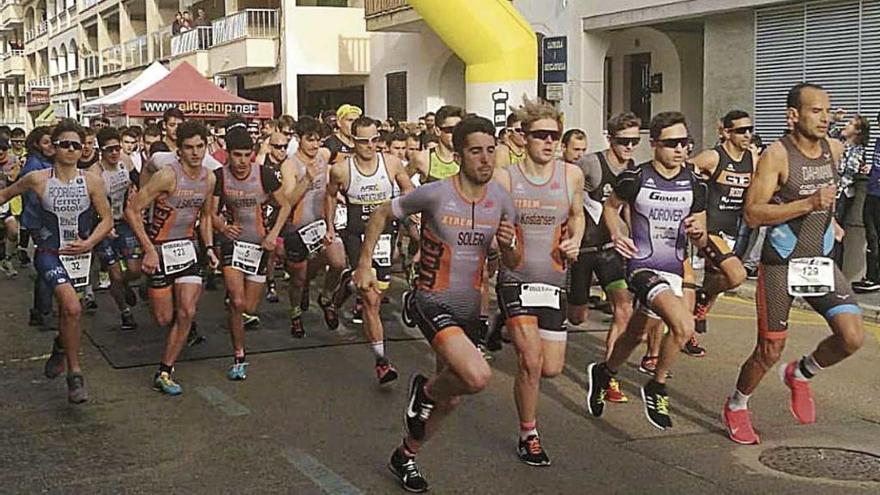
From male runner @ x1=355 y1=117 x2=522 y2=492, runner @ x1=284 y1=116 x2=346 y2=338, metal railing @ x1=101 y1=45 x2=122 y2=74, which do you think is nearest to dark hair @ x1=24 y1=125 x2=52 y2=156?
runner @ x1=284 y1=116 x2=346 y2=338

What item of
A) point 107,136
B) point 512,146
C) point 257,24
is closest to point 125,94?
point 257,24

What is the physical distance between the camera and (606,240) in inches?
313

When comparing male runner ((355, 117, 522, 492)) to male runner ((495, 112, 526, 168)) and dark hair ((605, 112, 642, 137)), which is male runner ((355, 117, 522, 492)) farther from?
male runner ((495, 112, 526, 168))

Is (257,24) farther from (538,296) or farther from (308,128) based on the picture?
(538,296)

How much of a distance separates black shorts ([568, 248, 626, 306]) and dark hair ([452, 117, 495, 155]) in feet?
7.42

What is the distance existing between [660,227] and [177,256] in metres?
3.36

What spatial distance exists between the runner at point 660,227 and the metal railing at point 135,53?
124ft

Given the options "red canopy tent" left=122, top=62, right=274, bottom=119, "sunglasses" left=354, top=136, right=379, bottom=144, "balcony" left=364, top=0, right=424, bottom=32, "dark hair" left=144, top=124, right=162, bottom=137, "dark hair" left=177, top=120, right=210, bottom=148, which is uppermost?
"balcony" left=364, top=0, right=424, bottom=32

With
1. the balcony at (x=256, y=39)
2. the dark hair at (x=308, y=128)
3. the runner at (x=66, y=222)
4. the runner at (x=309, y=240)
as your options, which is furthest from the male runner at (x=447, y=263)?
the balcony at (x=256, y=39)

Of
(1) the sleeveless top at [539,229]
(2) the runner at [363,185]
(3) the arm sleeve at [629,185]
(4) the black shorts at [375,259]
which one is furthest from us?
(2) the runner at [363,185]

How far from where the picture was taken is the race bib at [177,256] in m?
7.82

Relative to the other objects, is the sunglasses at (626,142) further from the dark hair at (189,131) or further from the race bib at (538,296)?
the dark hair at (189,131)

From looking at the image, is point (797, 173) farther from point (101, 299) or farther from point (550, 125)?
point (101, 299)

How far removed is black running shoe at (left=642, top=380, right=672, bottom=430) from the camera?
6480 millimetres
